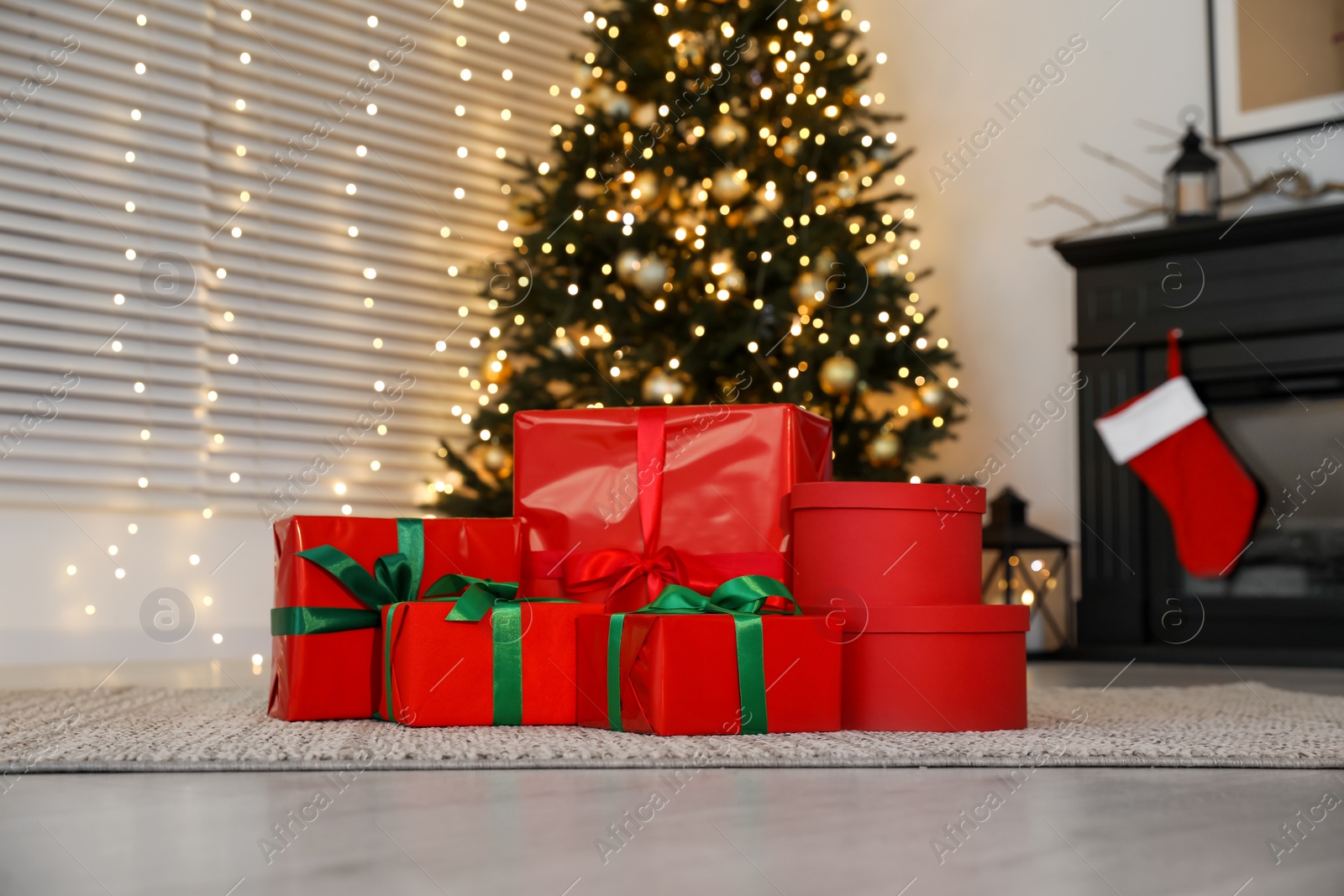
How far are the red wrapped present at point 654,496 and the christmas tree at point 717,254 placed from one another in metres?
1.29

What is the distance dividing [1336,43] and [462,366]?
2.59 metres

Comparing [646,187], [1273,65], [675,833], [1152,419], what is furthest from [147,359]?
[1273,65]

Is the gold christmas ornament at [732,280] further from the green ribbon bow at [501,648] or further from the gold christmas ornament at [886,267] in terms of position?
the green ribbon bow at [501,648]

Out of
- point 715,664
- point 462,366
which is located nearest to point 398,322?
point 462,366

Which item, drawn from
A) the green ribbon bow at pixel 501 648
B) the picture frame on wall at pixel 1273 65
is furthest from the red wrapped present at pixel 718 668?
the picture frame on wall at pixel 1273 65

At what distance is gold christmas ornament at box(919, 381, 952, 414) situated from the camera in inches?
120

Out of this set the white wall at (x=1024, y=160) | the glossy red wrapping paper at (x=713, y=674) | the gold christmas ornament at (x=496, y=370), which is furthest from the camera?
the white wall at (x=1024, y=160)

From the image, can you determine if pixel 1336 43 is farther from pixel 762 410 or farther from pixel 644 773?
pixel 644 773

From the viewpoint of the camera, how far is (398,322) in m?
3.25

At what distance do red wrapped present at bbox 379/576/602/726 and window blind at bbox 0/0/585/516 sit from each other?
1589 millimetres

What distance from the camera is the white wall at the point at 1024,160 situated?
3467 millimetres

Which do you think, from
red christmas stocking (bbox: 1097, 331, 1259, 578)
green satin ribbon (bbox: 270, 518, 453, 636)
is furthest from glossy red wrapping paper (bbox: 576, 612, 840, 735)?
red christmas stocking (bbox: 1097, 331, 1259, 578)

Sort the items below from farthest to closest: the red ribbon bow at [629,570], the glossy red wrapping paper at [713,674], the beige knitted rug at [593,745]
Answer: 1. the red ribbon bow at [629,570]
2. the glossy red wrapping paper at [713,674]
3. the beige knitted rug at [593,745]

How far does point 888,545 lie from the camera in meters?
1.36
